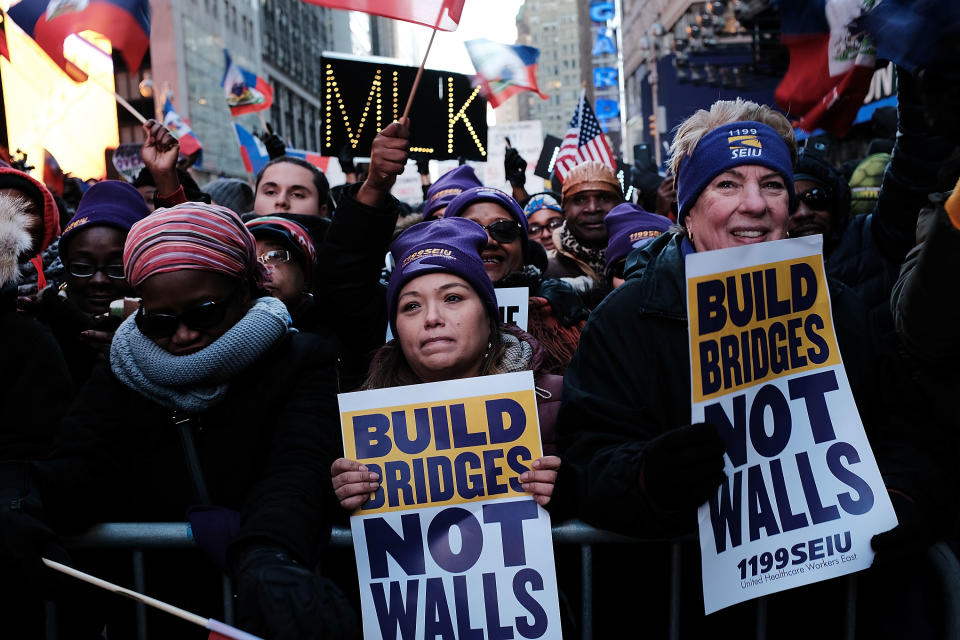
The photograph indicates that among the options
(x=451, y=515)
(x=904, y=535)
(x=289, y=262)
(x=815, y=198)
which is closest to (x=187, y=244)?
(x=451, y=515)

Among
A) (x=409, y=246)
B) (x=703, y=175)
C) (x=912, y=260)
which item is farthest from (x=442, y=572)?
(x=912, y=260)

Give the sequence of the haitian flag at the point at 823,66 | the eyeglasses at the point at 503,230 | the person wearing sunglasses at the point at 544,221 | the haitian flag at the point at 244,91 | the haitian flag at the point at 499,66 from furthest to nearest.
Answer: the haitian flag at the point at 244,91 < the haitian flag at the point at 499,66 < the person wearing sunglasses at the point at 544,221 < the eyeglasses at the point at 503,230 < the haitian flag at the point at 823,66

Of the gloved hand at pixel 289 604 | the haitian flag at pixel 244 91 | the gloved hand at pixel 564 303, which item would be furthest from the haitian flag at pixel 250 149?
the gloved hand at pixel 289 604

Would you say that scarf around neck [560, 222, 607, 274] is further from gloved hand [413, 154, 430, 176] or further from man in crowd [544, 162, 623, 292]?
gloved hand [413, 154, 430, 176]

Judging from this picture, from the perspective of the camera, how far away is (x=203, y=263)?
2.16 metres

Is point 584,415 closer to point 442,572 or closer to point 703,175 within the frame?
point 442,572

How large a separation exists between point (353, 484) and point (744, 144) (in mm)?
1426

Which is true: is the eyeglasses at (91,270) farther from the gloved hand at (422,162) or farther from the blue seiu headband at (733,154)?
the gloved hand at (422,162)

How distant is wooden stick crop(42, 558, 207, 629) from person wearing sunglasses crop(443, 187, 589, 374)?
1815 millimetres

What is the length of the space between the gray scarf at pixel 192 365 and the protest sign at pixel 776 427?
1131 mm

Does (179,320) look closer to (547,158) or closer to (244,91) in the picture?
(547,158)

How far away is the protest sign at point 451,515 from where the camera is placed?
201 cm

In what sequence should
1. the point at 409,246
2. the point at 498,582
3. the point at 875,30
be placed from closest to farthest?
1. the point at 875,30
2. the point at 498,582
3. the point at 409,246

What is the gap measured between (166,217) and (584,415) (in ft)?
4.12
